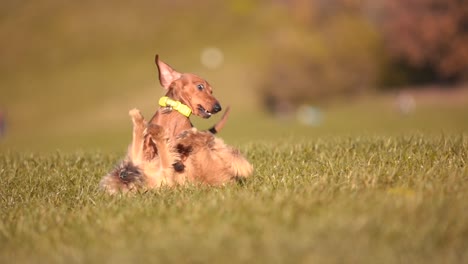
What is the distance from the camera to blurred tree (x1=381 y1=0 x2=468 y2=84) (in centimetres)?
4841

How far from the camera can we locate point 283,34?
59.1m

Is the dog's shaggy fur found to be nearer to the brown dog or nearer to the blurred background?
the brown dog

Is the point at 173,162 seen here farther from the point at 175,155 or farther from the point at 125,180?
the point at 125,180

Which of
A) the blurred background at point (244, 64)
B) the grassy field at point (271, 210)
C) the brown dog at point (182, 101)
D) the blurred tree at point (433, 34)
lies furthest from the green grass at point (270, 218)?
the blurred tree at point (433, 34)

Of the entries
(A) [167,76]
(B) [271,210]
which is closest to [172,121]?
(A) [167,76]

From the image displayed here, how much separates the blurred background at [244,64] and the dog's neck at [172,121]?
87.2 feet

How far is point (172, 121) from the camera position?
6.45 meters

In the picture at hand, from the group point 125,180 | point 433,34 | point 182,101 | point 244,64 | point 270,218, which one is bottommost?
point 270,218

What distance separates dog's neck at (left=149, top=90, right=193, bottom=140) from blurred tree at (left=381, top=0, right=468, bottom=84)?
46.1 meters

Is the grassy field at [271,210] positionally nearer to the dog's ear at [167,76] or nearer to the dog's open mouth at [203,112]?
the dog's open mouth at [203,112]

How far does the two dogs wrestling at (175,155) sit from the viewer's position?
6.07 metres

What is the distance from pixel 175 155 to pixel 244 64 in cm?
6570

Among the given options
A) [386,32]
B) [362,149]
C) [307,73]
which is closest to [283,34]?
[307,73]

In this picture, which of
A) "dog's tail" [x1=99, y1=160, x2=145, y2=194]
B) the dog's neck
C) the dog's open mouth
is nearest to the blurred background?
the dog's open mouth
